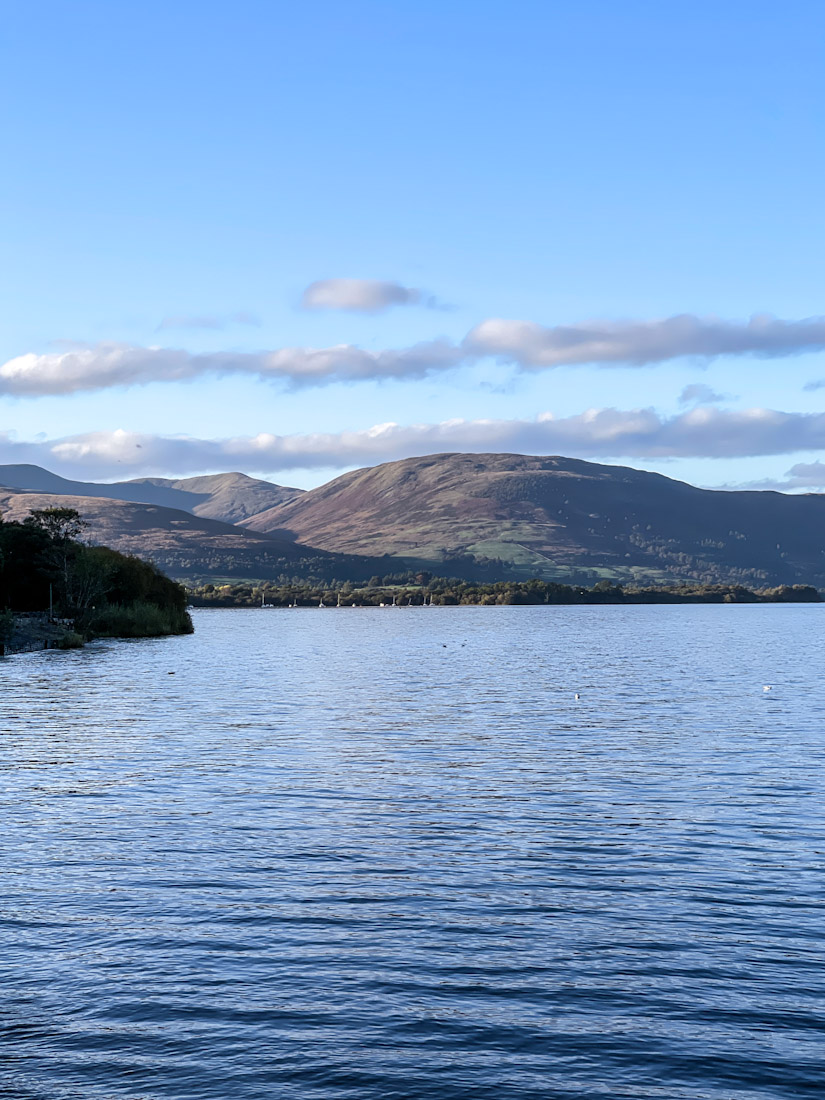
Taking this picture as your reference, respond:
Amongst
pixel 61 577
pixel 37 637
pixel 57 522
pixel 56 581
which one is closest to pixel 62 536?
pixel 57 522

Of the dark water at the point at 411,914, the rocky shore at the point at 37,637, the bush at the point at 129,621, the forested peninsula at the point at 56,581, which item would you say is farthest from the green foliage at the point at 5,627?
the dark water at the point at 411,914

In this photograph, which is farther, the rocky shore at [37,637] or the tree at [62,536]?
the tree at [62,536]

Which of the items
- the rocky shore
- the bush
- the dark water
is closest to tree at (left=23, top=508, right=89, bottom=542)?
the bush

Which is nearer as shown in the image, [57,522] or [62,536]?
[62,536]

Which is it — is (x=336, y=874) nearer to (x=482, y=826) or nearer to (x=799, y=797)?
(x=482, y=826)

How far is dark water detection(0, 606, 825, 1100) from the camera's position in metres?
16.9

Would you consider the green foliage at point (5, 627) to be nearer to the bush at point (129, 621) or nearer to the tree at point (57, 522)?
the bush at point (129, 621)

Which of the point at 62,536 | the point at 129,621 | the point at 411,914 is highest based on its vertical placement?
the point at 62,536

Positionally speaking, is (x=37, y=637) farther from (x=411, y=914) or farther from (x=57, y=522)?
(x=411, y=914)

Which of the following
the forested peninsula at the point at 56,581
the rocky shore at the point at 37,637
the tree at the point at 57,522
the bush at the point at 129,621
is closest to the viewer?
the rocky shore at the point at 37,637

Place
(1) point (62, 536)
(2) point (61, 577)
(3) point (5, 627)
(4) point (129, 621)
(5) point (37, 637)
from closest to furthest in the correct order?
(3) point (5, 627), (5) point (37, 637), (2) point (61, 577), (1) point (62, 536), (4) point (129, 621)

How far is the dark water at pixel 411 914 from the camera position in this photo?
55.5 feet

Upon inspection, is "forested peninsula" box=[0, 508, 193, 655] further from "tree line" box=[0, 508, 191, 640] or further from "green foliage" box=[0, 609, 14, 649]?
"green foliage" box=[0, 609, 14, 649]

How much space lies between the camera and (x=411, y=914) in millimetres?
24594
